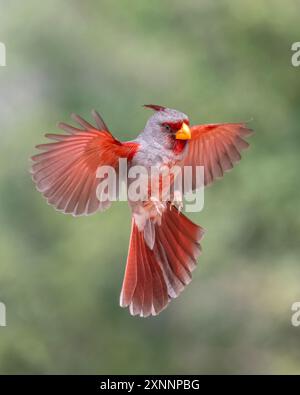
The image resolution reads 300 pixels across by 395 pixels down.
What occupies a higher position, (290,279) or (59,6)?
(59,6)

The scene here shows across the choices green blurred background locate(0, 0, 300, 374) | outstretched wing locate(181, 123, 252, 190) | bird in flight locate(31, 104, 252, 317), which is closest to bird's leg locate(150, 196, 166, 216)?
bird in flight locate(31, 104, 252, 317)

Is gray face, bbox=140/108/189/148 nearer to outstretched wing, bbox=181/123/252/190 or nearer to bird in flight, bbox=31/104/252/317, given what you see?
bird in flight, bbox=31/104/252/317

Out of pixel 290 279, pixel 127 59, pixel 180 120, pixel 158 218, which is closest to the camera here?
pixel 180 120

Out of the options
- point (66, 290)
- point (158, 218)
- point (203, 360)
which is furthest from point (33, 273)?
point (158, 218)

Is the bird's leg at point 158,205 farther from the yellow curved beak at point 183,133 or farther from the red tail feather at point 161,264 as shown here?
the yellow curved beak at point 183,133

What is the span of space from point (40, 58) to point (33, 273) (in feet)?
4.14

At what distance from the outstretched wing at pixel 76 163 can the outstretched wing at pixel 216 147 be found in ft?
0.68

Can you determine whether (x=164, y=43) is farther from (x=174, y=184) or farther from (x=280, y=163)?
(x=174, y=184)

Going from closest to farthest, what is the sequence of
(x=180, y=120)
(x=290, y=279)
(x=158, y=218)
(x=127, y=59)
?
(x=180, y=120) → (x=158, y=218) → (x=290, y=279) → (x=127, y=59)

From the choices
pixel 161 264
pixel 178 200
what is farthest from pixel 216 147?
pixel 161 264

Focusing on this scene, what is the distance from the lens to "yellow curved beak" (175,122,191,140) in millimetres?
2117

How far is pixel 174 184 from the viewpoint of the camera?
2.26 metres

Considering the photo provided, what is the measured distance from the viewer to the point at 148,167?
215 centimetres

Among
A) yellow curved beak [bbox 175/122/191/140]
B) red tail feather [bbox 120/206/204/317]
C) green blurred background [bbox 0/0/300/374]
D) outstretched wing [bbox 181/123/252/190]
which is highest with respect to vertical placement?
green blurred background [bbox 0/0/300/374]
